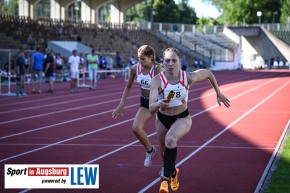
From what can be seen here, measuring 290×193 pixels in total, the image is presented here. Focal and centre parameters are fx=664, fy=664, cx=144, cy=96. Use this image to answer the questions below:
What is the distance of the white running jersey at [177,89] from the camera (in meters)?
8.05

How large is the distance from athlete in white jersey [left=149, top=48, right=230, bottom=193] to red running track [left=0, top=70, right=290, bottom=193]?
1.82ft

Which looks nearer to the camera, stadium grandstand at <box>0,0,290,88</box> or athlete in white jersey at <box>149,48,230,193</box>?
athlete in white jersey at <box>149,48,230,193</box>

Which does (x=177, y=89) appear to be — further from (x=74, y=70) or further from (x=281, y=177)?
(x=74, y=70)

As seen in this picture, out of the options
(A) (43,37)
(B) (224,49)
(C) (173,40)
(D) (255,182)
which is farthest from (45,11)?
(D) (255,182)

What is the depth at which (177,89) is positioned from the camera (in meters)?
8.06

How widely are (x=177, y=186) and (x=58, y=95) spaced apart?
18.1 metres

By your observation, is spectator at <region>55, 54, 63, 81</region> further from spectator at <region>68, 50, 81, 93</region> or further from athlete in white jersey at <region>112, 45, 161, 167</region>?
athlete in white jersey at <region>112, 45, 161, 167</region>

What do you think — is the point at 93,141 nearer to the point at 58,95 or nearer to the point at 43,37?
the point at 58,95

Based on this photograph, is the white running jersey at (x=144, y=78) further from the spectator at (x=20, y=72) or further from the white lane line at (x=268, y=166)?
the spectator at (x=20, y=72)

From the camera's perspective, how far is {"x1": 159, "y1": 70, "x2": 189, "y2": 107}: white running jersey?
8.05 metres

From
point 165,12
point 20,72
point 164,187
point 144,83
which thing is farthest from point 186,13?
point 164,187

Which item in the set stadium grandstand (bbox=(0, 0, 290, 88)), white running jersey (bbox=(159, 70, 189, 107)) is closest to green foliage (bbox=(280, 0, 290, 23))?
stadium grandstand (bbox=(0, 0, 290, 88))

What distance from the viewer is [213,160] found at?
10.6m

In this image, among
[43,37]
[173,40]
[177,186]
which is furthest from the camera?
[173,40]
